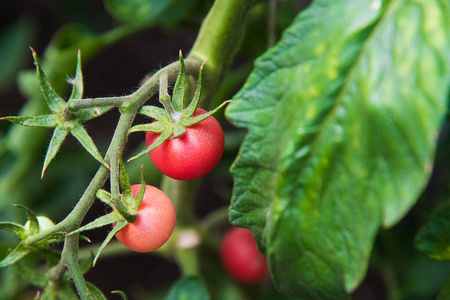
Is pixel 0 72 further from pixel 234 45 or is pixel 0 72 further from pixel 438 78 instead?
pixel 438 78

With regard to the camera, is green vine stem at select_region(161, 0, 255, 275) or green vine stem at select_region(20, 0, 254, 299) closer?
green vine stem at select_region(20, 0, 254, 299)

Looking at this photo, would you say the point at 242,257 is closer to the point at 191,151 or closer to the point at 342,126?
the point at 191,151

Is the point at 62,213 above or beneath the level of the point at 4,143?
beneath

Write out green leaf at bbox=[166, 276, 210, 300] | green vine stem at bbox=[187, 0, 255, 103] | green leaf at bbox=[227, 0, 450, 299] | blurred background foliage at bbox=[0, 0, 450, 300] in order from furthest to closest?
blurred background foliage at bbox=[0, 0, 450, 300], green leaf at bbox=[166, 276, 210, 300], green vine stem at bbox=[187, 0, 255, 103], green leaf at bbox=[227, 0, 450, 299]

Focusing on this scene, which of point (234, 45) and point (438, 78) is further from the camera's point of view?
point (234, 45)

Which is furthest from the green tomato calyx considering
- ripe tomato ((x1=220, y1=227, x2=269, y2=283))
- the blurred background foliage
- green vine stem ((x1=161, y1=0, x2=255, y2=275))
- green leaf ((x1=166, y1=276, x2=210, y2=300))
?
ripe tomato ((x1=220, y1=227, x2=269, y2=283))

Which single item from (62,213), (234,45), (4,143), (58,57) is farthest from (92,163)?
(234,45)

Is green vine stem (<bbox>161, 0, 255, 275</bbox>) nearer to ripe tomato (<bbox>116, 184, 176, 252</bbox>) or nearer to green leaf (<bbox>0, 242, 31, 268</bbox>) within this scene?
ripe tomato (<bbox>116, 184, 176, 252</bbox>)
